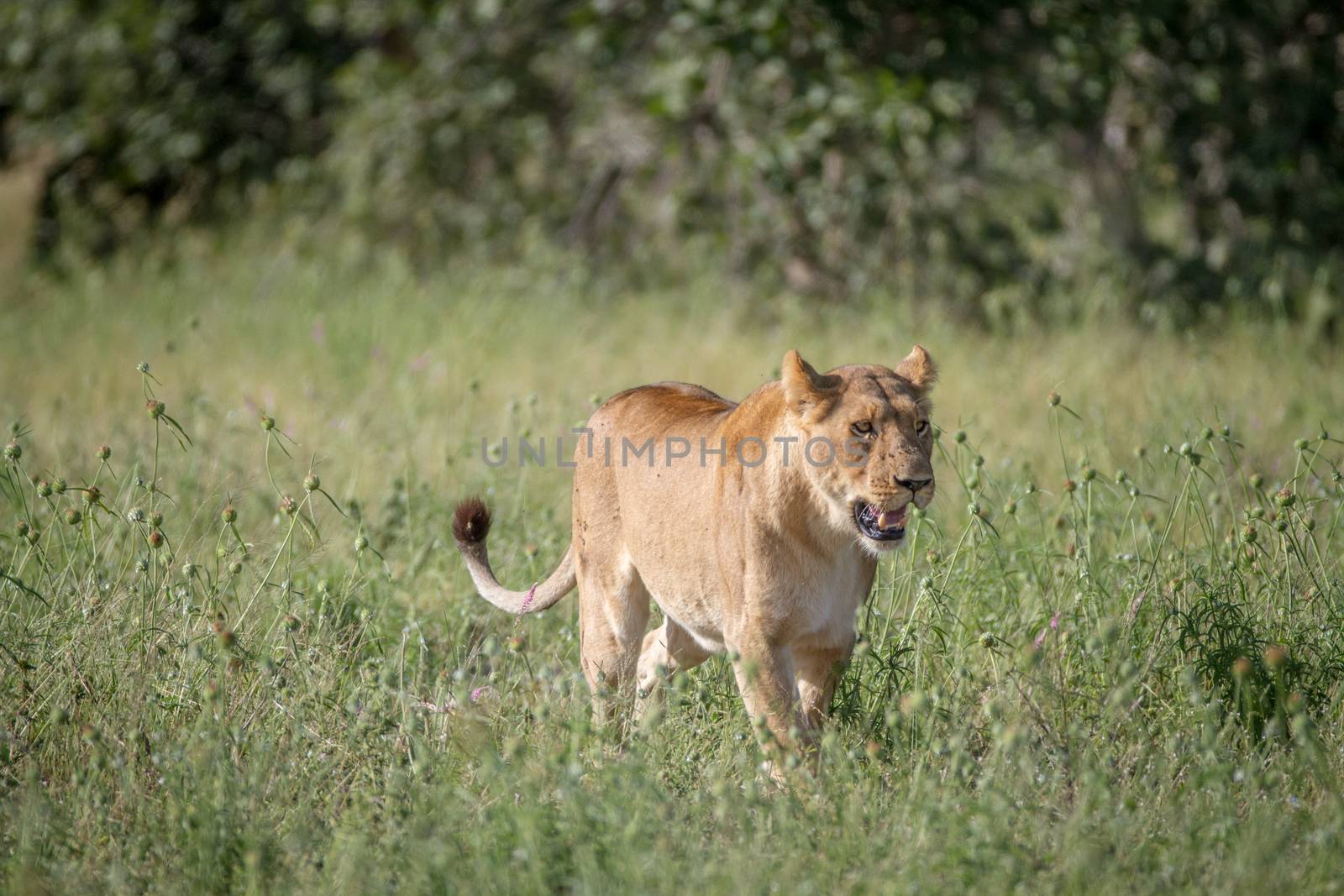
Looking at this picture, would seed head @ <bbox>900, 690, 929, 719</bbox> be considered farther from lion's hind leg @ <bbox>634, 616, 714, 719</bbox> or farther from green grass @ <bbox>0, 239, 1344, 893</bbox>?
lion's hind leg @ <bbox>634, 616, 714, 719</bbox>

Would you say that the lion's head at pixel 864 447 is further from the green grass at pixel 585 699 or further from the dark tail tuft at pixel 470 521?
the dark tail tuft at pixel 470 521

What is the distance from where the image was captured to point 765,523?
10.2ft

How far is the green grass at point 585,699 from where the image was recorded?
271cm

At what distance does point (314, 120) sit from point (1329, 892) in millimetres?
10759

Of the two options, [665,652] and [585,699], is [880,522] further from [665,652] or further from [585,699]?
[665,652]

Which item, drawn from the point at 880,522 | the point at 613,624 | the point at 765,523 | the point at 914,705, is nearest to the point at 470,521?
the point at 613,624

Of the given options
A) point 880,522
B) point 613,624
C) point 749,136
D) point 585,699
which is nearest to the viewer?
point 880,522

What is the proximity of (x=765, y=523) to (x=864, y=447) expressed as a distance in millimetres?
289

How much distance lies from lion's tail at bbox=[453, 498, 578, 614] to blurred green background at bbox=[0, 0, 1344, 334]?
15.2 ft

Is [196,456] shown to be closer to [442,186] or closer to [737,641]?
[737,641]

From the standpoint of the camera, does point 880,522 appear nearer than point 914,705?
No

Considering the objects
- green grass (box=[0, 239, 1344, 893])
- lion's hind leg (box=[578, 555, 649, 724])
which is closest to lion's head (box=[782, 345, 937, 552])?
green grass (box=[0, 239, 1344, 893])

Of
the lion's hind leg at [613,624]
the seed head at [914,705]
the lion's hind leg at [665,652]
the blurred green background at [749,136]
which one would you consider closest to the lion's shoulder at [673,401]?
the lion's hind leg at [613,624]

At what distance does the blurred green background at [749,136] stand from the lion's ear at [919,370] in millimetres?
4316
